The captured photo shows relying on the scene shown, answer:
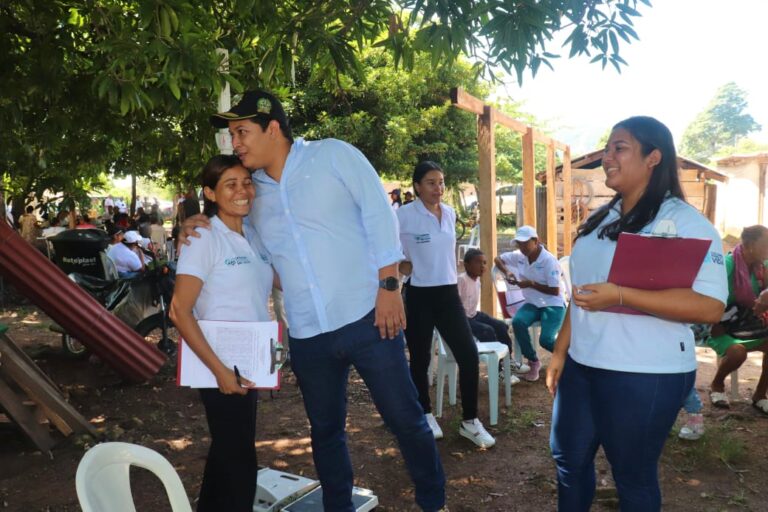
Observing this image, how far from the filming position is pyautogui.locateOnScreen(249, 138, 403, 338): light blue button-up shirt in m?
2.31

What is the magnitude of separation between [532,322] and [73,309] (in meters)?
4.02

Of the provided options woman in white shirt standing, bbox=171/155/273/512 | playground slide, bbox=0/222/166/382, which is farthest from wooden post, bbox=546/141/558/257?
woman in white shirt standing, bbox=171/155/273/512

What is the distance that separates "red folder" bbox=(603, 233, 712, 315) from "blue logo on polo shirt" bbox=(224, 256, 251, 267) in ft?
4.37

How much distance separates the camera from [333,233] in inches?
91.7

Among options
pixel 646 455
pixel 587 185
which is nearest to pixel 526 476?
pixel 646 455

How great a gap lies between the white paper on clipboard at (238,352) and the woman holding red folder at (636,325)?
3.79ft

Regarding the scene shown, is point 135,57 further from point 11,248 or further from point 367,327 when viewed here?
point 11,248

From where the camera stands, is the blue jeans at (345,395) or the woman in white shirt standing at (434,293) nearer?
the blue jeans at (345,395)

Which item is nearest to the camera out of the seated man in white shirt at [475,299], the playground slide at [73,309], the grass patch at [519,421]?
the grass patch at [519,421]

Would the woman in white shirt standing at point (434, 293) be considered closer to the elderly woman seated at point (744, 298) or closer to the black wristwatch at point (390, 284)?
the black wristwatch at point (390, 284)

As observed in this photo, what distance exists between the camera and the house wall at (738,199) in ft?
70.1

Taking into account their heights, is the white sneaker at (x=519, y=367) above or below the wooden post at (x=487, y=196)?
below

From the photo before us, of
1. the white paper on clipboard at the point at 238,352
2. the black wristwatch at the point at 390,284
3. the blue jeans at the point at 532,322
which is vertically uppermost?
the black wristwatch at the point at 390,284

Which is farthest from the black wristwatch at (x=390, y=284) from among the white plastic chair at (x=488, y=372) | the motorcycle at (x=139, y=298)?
the motorcycle at (x=139, y=298)
